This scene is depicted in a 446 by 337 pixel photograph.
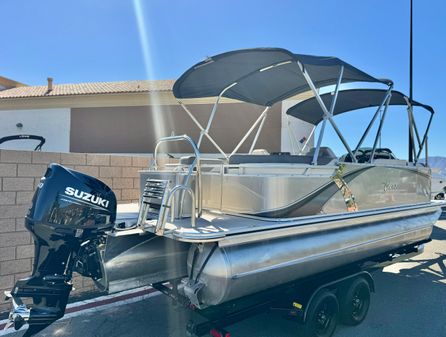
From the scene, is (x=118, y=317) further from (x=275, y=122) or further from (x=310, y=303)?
(x=275, y=122)

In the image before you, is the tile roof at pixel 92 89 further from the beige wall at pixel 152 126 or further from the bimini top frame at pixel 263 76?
the bimini top frame at pixel 263 76

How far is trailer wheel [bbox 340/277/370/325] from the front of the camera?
3.39 meters

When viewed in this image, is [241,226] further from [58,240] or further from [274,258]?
[58,240]

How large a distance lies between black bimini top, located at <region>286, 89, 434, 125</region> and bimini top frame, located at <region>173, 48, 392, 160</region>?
0.85 meters

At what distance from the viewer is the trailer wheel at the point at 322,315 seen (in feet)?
9.62

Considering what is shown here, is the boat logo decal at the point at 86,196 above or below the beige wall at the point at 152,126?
below

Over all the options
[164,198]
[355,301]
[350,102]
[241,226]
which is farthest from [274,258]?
[350,102]

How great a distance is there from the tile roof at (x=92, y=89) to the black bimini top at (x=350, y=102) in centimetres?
1027

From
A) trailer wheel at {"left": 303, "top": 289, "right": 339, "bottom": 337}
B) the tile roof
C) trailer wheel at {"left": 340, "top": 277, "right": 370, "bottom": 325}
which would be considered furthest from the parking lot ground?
the tile roof

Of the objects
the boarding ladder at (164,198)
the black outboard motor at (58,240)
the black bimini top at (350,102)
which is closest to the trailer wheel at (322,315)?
the boarding ladder at (164,198)

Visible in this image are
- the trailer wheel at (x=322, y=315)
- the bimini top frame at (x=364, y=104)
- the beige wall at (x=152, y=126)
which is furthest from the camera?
the beige wall at (x=152, y=126)

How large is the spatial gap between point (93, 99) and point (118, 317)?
48.5 feet

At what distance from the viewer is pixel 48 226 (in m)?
2.37

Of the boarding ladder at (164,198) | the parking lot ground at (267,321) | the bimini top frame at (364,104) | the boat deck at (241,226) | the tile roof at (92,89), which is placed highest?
the tile roof at (92,89)
